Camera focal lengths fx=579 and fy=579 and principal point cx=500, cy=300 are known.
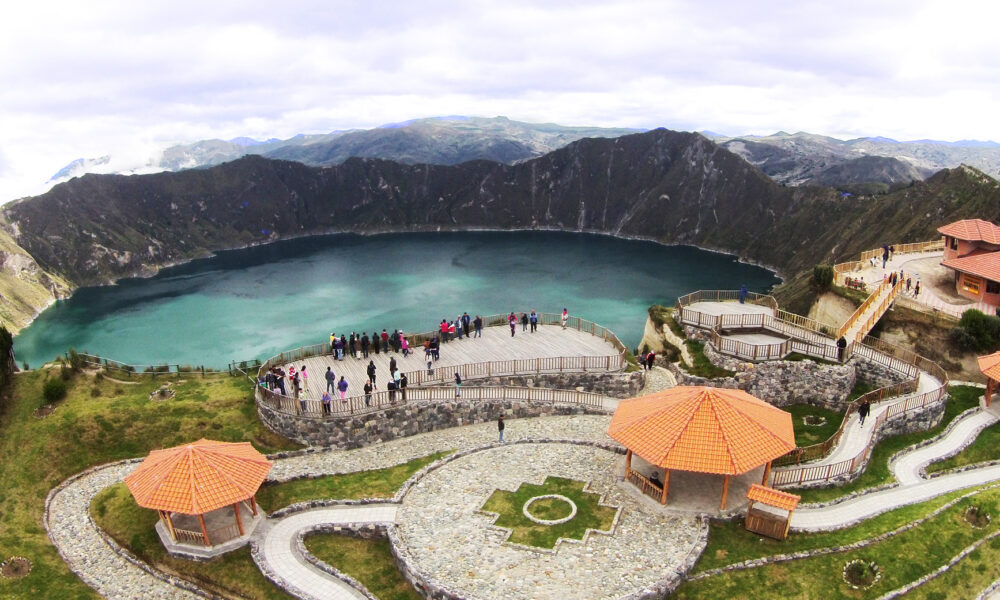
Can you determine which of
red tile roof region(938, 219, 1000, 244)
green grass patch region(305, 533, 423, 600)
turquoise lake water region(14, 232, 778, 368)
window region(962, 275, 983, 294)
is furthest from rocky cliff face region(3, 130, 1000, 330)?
green grass patch region(305, 533, 423, 600)

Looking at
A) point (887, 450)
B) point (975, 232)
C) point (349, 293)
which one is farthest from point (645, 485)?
point (349, 293)

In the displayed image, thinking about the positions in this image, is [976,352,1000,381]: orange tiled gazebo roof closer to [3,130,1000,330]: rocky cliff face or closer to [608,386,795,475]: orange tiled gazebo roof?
[608,386,795,475]: orange tiled gazebo roof

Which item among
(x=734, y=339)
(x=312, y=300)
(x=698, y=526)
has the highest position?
(x=734, y=339)

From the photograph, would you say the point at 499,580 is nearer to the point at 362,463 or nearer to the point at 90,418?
the point at 362,463

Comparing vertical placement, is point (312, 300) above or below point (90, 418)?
below

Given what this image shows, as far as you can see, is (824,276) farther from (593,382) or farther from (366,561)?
(366,561)

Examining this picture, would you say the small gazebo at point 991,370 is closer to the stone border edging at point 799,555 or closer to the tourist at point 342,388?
the stone border edging at point 799,555

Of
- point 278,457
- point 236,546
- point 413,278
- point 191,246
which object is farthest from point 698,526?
point 191,246
